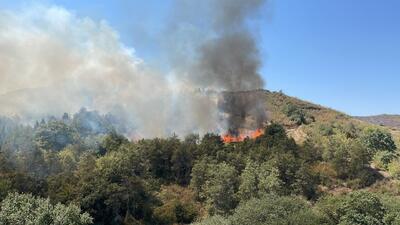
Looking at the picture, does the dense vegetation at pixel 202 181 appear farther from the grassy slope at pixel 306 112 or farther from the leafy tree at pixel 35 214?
the grassy slope at pixel 306 112

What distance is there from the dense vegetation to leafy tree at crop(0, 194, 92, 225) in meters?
0.10

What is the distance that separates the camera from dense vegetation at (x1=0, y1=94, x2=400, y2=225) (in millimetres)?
47719

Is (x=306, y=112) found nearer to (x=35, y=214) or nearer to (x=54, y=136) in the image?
(x=54, y=136)

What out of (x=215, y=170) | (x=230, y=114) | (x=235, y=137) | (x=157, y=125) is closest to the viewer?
(x=215, y=170)

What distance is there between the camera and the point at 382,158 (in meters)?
81.2

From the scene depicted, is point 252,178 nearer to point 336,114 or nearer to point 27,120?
point 336,114

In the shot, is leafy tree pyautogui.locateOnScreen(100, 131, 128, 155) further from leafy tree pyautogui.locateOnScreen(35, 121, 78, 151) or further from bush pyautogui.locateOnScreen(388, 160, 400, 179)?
bush pyautogui.locateOnScreen(388, 160, 400, 179)

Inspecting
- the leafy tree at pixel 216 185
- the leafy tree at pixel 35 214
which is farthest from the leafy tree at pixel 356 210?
the leafy tree at pixel 35 214

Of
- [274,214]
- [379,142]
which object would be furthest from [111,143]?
[379,142]

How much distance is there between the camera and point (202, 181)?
70.2 m

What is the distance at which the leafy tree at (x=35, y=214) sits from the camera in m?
44.7

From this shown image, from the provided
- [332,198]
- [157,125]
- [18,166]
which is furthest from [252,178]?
[157,125]

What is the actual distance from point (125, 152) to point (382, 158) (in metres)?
45.6

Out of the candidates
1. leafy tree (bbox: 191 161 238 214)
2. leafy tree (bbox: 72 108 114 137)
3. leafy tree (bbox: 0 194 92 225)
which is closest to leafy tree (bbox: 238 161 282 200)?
leafy tree (bbox: 191 161 238 214)
